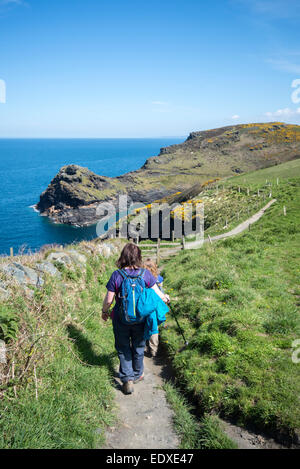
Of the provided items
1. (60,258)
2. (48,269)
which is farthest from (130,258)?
(60,258)

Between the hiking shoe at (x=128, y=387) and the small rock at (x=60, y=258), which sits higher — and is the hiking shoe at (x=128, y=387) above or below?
below

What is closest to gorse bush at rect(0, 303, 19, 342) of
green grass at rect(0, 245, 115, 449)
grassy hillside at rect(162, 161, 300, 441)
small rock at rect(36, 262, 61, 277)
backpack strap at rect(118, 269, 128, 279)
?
green grass at rect(0, 245, 115, 449)

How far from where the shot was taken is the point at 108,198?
310 feet

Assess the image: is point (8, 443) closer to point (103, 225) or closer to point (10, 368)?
point (10, 368)

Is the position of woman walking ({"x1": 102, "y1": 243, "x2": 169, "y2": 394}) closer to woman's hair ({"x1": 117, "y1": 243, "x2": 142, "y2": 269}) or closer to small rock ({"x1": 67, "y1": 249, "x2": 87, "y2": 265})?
woman's hair ({"x1": 117, "y1": 243, "x2": 142, "y2": 269})

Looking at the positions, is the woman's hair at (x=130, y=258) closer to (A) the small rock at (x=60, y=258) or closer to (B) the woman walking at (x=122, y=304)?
(B) the woman walking at (x=122, y=304)

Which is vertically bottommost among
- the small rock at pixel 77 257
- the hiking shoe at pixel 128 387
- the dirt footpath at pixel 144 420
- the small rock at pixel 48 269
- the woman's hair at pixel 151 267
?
the dirt footpath at pixel 144 420

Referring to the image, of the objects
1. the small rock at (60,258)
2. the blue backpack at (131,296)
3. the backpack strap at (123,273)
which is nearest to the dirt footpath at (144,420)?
the blue backpack at (131,296)

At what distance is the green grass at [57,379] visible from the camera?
12.5 ft

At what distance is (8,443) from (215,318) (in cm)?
500

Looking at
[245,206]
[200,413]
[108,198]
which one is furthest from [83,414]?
[108,198]

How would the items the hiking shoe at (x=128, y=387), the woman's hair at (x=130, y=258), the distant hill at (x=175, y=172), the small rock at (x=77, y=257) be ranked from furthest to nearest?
the distant hill at (x=175, y=172) < the small rock at (x=77, y=257) < the hiking shoe at (x=128, y=387) < the woman's hair at (x=130, y=258)

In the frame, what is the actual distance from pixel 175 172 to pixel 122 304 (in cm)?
11499

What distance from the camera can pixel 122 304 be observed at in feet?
15.7
